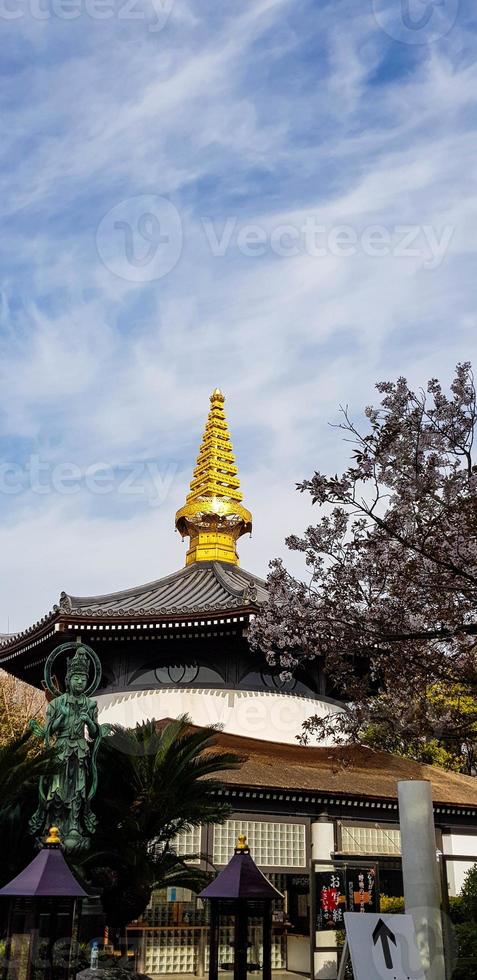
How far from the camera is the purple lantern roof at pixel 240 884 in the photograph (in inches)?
465

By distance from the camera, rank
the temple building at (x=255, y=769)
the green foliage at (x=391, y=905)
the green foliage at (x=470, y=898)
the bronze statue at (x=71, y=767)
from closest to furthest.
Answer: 1. the bronze statue at (x=71, y=767)
2. the green foliage at (x=470, y=898)
3. the temple building at (x=255, y=769)
4. the green foliage at (x=391, y=905)

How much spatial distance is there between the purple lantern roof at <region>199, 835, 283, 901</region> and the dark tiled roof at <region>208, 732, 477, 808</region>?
6.09 m

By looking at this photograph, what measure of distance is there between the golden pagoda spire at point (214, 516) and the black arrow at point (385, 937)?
59.2 feet

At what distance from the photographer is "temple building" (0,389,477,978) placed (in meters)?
17.6

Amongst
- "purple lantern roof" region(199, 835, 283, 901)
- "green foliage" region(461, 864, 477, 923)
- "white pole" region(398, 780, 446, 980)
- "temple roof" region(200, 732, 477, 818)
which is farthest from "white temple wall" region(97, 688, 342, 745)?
"purple lantern roof" region(199, 835, 283, 901)

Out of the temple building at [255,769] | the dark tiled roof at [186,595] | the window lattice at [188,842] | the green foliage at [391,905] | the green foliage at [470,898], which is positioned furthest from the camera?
the dark tiled roof at [186,595]

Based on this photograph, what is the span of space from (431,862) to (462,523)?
6.02 metres

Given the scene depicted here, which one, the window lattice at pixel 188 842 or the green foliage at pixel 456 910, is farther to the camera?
the window lattice at pixel 188 842

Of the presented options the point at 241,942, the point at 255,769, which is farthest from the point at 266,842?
the point at 241,942

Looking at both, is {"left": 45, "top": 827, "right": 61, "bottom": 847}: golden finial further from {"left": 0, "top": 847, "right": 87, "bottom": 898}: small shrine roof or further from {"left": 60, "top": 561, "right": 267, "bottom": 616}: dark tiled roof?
{"left": 60, "top": 561, "right": 267, "bottom": 616}: dark tiled roof

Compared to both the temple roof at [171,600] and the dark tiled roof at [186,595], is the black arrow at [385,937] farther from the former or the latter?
the dark tiled roof at [186,595]

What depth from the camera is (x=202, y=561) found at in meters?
27.3

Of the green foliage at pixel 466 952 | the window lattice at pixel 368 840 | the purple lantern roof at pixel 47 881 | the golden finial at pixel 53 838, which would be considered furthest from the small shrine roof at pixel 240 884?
the window lattice at pixel 368 840

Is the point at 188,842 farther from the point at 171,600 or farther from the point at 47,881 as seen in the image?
the point at 47,881
